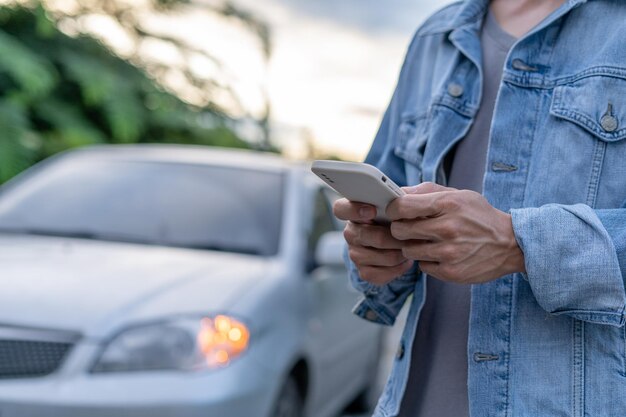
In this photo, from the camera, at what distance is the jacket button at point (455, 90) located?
167 centimetres

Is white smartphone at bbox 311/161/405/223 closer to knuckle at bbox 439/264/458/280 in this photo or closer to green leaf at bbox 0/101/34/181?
knuckle at bbox 439/264/458/280

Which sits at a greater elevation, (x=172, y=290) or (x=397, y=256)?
(x=397, y=256)

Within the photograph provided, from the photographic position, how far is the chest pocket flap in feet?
4.82

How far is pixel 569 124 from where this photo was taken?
1.50 meters

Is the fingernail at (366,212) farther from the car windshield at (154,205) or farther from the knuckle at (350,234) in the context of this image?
the car windshield at (154,205)

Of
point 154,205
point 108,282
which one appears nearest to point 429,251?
point 108,282

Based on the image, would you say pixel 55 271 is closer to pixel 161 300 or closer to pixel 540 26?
pixel 161 300

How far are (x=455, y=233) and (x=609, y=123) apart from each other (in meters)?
0.34

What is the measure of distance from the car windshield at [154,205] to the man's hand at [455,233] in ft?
8.51

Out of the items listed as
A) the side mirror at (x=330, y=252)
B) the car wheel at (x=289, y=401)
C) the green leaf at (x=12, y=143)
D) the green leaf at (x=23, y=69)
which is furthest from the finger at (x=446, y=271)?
the green leaf at (x=23, y=69)

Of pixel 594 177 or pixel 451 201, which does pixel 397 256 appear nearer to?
pixel 451 201

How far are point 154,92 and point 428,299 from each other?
8589 millimetres

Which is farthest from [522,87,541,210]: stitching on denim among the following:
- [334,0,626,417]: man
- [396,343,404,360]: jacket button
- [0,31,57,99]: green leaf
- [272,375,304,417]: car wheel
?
[0,31,57,99]: green leaf

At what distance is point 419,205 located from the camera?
132cm
